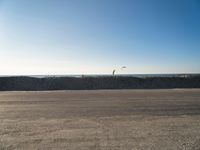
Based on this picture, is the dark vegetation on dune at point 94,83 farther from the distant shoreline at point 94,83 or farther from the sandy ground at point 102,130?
the sandy ground at point 102,130

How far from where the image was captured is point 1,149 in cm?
916

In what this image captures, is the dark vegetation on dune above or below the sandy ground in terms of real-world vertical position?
above

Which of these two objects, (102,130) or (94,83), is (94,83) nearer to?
(94,83)

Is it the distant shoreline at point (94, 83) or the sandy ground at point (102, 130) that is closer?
the sandy ground at point (102, 130)

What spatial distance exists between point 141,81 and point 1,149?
1666 inches

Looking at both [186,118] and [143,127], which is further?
[186,118]

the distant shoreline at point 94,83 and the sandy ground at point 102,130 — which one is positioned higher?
the distant shoreline at point 94,83

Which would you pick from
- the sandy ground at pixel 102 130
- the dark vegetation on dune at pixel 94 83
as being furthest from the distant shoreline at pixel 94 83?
the sandy ground at pixel 102 130

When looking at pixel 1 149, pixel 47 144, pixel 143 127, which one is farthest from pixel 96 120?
pixel 1 149

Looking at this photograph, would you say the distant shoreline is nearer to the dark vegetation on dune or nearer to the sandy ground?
the dark vegetation on dune

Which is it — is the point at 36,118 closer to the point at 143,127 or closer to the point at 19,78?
the point at 143,127

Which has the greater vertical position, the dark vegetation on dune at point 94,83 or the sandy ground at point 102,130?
the dark vegetation on dune at point 94,83

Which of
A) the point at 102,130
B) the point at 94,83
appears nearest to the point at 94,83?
the point at 94,83

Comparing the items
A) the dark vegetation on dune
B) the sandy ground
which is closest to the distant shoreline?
the dark vegetation on dune
